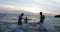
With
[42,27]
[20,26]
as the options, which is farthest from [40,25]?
[20,26]

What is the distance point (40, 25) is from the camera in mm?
18422

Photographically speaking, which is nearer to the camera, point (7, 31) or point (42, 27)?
point (7, 31)

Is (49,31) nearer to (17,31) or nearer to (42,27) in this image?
(42,27)

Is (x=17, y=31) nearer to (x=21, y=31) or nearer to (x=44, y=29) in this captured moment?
(x=21, y=31)

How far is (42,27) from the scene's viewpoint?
59.8 ft

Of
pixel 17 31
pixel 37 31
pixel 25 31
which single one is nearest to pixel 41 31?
pixel 37 31

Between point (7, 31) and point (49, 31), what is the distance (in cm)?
517

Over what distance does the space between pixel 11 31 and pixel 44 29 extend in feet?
15.0

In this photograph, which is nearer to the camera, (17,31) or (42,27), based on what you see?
(17,31)

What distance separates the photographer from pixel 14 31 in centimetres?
1598

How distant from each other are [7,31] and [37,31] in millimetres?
3754

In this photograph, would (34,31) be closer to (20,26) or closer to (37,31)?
(37,31)

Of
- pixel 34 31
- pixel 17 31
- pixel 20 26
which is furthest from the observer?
pixel 20 26

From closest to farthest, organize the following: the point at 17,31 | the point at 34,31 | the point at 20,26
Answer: the point at 17,31 < the point at 34,31 < the point at 20,26
